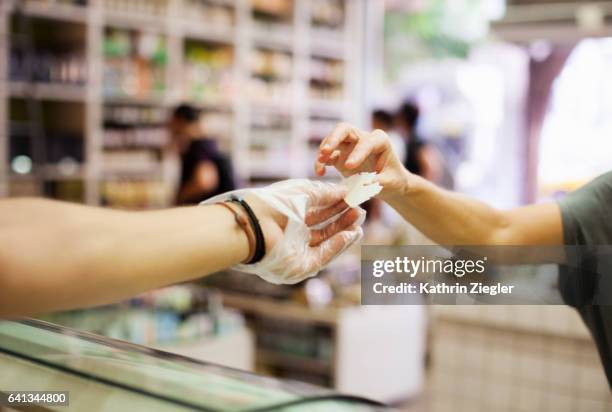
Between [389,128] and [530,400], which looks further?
[389,128]

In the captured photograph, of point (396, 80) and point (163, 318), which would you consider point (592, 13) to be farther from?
point (396, 80)

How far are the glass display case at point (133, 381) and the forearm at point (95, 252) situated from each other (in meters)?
0.15

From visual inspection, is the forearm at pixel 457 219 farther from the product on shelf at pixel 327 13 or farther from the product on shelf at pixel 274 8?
the product on shelf at pixel 327 13

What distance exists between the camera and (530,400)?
280 centimetres

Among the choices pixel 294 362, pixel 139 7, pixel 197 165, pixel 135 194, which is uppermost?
pixel 139 7

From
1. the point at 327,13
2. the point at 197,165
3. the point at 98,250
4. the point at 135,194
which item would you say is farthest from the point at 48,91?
the point at 98,250

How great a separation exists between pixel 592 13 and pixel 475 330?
173 centimetres

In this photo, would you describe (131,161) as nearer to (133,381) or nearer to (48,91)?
(48,91)

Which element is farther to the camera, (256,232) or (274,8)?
(274,8)

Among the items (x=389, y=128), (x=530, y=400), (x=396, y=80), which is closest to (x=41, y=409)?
(x=530, y=400)

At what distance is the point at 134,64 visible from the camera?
221 inches

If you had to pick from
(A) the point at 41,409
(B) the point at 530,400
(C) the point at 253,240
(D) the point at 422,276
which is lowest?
(B) the point at 530,400

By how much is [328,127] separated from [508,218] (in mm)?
6340

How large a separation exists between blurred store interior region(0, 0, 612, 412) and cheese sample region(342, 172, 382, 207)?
50 centimetres
